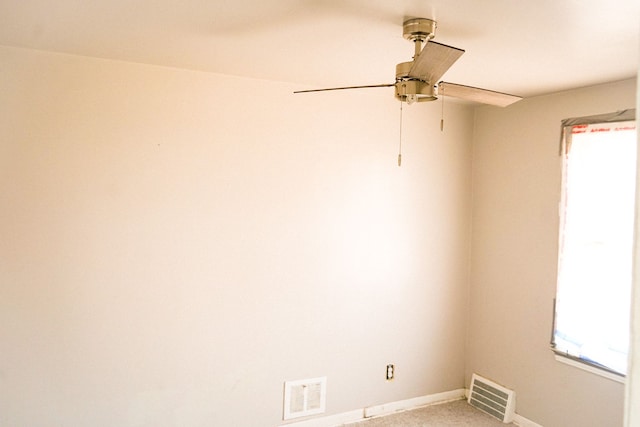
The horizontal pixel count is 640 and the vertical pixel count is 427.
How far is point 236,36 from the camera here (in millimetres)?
2416

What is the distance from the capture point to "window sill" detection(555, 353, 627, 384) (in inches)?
122

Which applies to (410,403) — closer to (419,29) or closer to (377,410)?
(377,410)

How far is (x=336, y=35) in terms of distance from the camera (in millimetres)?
2367

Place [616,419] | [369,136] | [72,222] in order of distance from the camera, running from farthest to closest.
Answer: [369,136] → [616,419] → [72,222]

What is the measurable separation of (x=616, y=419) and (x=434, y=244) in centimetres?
166

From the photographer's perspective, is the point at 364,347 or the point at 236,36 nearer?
the point at 236,36

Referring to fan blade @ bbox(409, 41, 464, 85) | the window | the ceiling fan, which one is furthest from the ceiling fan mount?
the window

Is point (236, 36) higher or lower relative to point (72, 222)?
higher

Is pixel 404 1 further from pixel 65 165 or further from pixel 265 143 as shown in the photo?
pixel 65 165

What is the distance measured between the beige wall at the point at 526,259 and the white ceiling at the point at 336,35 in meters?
0.50

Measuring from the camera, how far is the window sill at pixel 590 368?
3.09 meters

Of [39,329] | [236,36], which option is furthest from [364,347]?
[236,36]

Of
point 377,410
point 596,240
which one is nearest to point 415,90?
point 596,240

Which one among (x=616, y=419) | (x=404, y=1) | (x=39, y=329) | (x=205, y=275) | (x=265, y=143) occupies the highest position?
(x=404, y=1)
